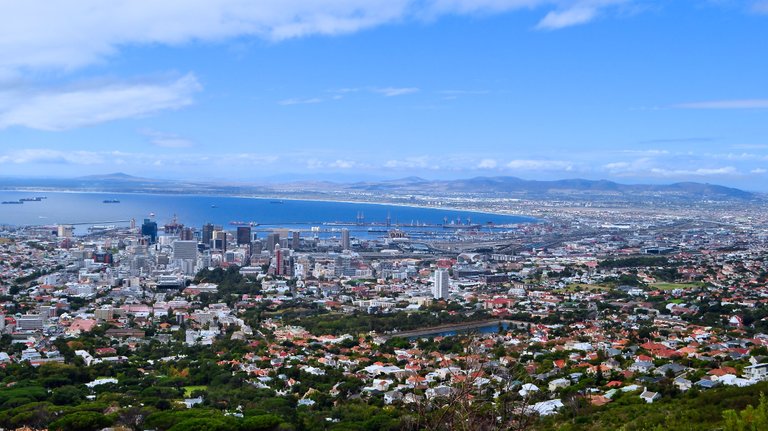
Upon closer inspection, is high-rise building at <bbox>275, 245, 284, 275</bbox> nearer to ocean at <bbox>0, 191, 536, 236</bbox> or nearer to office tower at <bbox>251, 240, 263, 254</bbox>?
office tower at <bbox>251, 240, 263, 254</bbox>

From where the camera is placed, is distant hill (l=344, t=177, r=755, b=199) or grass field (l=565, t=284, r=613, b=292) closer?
grass field (l=565, t=284, r=613, b=292)

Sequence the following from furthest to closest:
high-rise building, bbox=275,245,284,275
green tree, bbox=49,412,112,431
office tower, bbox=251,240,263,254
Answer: office tower, bbox=251,240,263,254
high-rise building, bbox=275,245,284,275
green tree, bbox=49,412,112,431

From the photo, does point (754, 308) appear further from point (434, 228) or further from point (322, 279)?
point (434, 228)

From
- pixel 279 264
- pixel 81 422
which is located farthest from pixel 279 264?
pixel 81 422

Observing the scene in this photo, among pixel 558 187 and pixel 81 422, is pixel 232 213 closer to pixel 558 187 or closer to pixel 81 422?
pixel 558 187

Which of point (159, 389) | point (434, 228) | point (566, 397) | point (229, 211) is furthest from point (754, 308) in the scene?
point (229, 211)

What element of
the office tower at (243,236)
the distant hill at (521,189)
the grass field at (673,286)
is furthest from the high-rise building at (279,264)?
the distant hill at (521,189)

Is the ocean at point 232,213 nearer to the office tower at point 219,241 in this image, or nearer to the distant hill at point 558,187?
the office tower at point 219,241

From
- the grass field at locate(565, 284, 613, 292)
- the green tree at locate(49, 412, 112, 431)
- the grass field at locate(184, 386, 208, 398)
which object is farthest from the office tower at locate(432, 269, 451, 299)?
the green tree at locate(49, 412, 112, 431)
